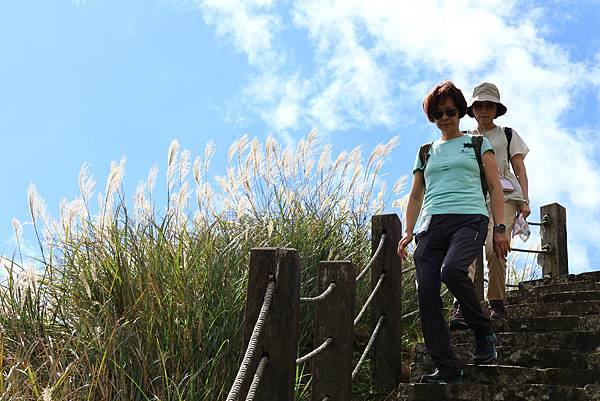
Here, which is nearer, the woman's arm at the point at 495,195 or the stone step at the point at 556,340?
the woman's arm at the point at 495,195

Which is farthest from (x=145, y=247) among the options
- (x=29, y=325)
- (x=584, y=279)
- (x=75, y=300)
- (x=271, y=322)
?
(x=584, y=279)

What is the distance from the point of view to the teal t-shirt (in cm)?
398

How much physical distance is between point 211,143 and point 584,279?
12.7 feet

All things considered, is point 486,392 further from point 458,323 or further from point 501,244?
point 458,323

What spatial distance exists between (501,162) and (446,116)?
1479 mm

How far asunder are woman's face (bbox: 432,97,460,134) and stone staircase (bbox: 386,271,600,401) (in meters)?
1.33

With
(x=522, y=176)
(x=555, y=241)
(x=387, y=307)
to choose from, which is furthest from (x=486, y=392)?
(x=555, y=241)

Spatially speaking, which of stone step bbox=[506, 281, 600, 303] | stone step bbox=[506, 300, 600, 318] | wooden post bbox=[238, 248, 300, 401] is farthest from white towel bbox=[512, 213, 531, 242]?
wooden post bbox=[238, 248, 300, 401]

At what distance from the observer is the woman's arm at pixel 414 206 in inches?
170

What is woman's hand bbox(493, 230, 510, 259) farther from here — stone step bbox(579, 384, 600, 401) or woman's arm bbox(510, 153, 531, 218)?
woman's arm bbox(510, 153, 531, 218)

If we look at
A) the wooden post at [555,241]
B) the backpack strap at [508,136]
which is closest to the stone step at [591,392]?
the backpack strap at [508,136]

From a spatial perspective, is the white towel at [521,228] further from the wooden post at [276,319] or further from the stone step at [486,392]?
the wooden post at [276,319]

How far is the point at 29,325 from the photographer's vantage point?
486cm

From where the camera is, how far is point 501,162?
5.43 m
